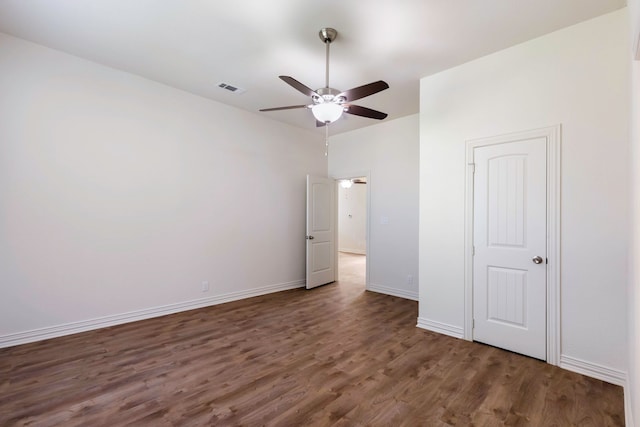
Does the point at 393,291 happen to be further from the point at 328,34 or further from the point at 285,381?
the point at 328,34

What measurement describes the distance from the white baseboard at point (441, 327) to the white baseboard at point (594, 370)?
0.88 meters

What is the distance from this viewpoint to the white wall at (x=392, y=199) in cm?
476

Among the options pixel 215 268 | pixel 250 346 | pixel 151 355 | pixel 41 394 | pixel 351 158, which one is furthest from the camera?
pixel 351 158

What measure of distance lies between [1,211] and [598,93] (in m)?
5.49

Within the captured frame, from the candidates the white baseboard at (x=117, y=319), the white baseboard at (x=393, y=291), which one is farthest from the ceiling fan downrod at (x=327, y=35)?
the white baseboard at (x=393, y=291)

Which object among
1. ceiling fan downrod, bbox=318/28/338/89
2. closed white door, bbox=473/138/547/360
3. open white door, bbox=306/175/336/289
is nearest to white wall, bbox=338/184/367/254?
open white door, bbox=306/175/336/289

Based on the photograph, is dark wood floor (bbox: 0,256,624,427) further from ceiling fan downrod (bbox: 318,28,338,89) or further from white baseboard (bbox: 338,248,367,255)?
white baseboard (bbox: 338,248,367,255)

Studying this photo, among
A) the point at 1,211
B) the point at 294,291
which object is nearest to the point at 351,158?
the point at 294,291

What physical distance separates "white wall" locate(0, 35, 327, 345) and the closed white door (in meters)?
3.24

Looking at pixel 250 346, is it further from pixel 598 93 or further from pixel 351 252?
pixel 351 252

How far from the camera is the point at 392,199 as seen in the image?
5008 millimetres

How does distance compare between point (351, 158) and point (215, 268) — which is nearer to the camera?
point (215, 268)

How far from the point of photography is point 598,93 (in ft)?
7.97

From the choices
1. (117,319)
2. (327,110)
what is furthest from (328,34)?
(117,319)
